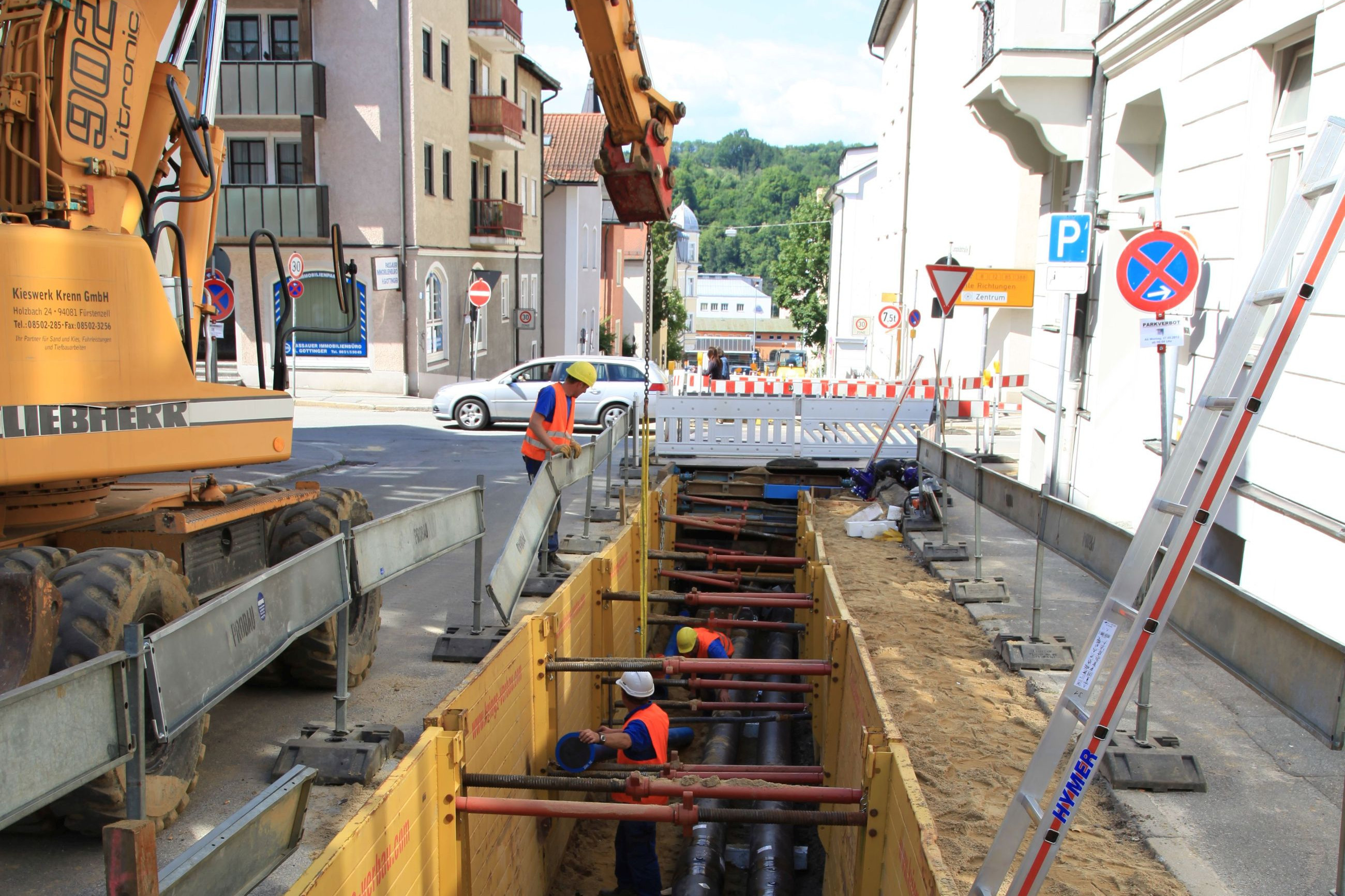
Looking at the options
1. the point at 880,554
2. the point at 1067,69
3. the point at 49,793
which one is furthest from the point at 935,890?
the point at 1067,69

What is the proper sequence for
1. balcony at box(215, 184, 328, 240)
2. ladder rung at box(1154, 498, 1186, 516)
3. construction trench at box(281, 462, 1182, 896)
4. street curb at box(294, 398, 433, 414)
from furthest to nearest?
1. balcony at box(215, 184, 328, 240)
2. street curb at box(294, 398, 433, 414)
3. construction trench at box(281, 462, 1182, 896)
4. ladder rung at box(1154, 498, 1186, 516)

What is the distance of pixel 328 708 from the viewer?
659cm

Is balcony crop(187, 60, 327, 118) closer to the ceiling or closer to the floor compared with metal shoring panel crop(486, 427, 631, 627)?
closer to the ceiling

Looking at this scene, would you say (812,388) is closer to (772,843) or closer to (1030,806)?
(772,843)

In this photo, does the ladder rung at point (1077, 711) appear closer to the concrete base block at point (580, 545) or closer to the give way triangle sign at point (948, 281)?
the concrete base block at point (580, 545)

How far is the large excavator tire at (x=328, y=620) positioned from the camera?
6.69 m

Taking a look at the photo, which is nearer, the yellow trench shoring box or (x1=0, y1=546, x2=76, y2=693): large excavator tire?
the yellow trench shoring box

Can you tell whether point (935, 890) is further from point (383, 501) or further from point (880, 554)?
point (383, 501)

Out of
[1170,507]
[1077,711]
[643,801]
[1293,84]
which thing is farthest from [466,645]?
[1293,84]

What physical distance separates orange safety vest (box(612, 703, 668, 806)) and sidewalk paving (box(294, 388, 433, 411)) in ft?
71.8

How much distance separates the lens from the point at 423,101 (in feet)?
98.1

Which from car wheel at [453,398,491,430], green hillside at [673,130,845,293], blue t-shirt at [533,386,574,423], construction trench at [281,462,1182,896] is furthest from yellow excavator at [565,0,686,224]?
green hillside at [673,130,845,293]

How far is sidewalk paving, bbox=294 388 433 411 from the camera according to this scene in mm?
26859

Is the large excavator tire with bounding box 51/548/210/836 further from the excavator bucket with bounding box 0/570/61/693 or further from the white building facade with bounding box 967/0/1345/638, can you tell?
the white building facade with bounding box 967/0/1345/638
